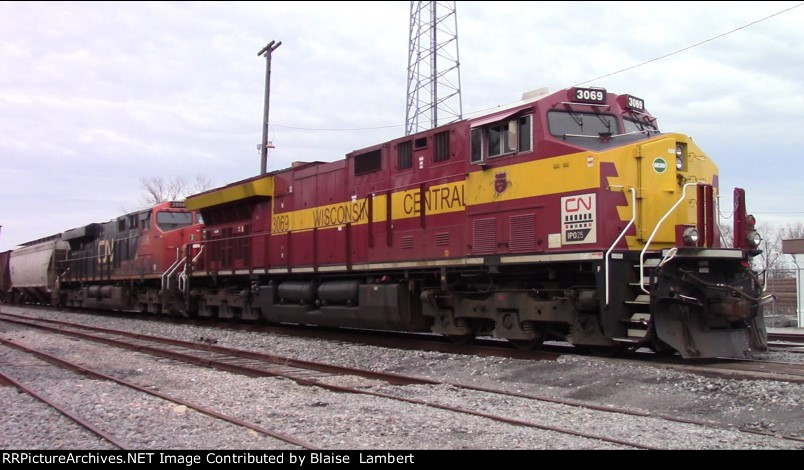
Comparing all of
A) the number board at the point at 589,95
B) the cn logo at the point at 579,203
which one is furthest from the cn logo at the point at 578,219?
the number board at the point at 589,95

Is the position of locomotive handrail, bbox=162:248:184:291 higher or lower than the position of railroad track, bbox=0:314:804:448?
higher

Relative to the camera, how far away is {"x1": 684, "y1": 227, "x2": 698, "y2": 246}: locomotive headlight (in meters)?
8.58

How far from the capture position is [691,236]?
8.59 metres

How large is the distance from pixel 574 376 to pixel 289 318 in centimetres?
840

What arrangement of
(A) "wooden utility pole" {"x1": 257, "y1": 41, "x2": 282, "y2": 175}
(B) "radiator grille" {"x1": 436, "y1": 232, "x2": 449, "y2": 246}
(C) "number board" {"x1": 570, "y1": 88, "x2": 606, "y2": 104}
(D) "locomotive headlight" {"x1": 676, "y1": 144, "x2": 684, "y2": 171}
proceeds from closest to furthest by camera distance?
(D) "locomotive headlight" {"x1": 676, "y1": 144, "x2": 684, "y2": 171}, (C) "number board" {"x1": 570, "y1": 88, "x2": 606, "y2": 104}, (B) "radiator grille" {"x1": 436, "y1": 232, "x2": 449, "y2": 246}, (A) "wooden utility pole" {"x1": 257, "y1": 41, "x2": 282, "y2": 175}

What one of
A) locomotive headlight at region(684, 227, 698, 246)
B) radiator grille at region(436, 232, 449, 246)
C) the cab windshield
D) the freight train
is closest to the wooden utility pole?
the cab windshield

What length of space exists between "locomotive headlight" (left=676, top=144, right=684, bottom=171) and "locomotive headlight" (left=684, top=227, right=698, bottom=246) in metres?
0.97

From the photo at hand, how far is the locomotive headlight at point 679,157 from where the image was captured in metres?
9.12

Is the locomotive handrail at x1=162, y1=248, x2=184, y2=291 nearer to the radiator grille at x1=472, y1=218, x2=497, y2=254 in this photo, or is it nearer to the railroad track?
the railroad track

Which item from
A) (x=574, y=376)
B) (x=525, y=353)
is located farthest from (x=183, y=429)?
(x=525, y=353)

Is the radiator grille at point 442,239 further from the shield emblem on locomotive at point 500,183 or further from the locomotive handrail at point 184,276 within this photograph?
the locomotive handrail at point 184,276

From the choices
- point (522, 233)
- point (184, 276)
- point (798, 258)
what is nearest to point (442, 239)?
point (522, 233)

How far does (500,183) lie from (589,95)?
184 cm
